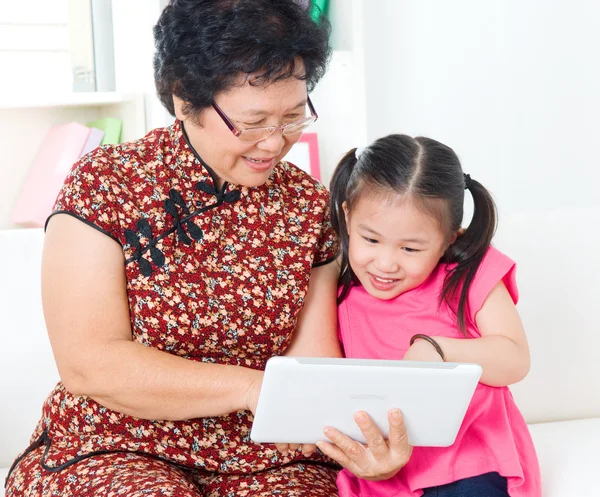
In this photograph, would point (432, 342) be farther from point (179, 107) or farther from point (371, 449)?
point (179, 107)

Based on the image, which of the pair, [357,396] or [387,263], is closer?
[357,396]

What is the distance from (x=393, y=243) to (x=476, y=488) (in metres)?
0.43

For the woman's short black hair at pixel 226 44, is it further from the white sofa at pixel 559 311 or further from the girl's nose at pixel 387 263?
the white sofa at pixel 559 311

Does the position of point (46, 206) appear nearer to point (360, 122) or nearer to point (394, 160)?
point (360, 122)

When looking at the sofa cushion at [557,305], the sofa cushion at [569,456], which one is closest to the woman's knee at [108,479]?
the sofa cushion at [569,456]

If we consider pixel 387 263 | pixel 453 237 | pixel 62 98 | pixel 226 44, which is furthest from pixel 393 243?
pixel 62 98

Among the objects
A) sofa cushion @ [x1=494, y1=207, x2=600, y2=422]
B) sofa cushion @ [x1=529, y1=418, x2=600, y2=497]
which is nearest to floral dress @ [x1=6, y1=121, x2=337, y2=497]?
sofa cushion @ [x1=529, y1=418, x2=600, y2=497]

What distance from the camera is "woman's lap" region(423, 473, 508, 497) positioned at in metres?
1.43

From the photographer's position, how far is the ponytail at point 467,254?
1530 mm

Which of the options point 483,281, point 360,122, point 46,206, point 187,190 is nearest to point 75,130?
point 46,206

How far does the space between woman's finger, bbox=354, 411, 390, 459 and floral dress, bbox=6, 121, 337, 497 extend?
0.18m

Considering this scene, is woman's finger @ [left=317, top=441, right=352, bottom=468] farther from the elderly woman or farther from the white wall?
the white wall

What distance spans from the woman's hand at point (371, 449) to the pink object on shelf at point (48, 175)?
135 cm

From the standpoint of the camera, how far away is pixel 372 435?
51.9 inches
